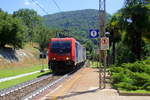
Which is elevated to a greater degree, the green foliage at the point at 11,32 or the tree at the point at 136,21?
the green foliage at the point at 11,32

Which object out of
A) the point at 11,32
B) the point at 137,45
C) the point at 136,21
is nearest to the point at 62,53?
the point at 137,45

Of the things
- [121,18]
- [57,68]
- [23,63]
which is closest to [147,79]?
[121,18]

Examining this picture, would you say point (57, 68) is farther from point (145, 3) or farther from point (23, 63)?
point (23, 63)

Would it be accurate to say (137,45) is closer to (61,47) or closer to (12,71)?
(61,47)

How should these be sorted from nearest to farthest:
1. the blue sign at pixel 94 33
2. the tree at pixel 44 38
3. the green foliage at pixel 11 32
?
the blue sign at pixel 94 33 → the green foliage at pixel 11 32 → the tree at pixel 44 38

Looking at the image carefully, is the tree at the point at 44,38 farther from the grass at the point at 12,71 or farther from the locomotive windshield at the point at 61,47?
the locomotive windshield at the point at 61,47

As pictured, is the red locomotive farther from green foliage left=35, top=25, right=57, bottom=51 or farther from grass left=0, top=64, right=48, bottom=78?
green foliage left=35, top=25, right=57, bottom=51

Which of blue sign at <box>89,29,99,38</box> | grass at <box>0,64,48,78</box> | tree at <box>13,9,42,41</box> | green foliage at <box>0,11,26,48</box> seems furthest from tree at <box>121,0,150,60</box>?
tree at <box>13,9,42,41</box>

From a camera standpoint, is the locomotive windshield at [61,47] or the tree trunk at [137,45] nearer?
the tree trunk at [137,45]

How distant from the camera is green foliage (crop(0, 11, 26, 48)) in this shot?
7444cm

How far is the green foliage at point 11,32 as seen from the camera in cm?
7444

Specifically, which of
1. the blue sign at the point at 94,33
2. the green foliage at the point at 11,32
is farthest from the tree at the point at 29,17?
the blue sign at the point at 94,33

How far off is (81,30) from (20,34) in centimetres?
10305

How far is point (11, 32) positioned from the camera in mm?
75375
